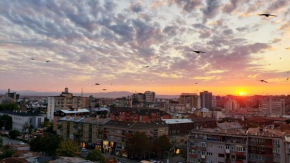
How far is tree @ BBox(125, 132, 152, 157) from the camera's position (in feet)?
104

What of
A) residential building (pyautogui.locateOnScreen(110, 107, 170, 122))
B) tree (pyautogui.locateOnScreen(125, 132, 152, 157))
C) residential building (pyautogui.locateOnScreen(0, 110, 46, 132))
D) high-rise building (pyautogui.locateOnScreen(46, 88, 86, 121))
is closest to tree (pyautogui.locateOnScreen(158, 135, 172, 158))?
tree (pyautogui.locateOnScreen(125, 132, 152, 157))

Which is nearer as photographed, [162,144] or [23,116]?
[162,144]

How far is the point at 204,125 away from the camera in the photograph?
158 ft

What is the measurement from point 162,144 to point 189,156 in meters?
5.56

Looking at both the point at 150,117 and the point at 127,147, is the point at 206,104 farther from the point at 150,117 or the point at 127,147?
the point at 127,147

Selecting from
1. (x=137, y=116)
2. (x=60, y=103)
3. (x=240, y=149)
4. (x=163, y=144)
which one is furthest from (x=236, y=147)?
(x=60, y=103)

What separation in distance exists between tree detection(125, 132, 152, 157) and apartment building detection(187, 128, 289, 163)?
18.4 ft

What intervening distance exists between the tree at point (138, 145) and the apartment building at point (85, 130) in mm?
7750

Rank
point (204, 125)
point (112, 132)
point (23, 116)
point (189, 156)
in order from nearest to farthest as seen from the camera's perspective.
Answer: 1. point (189, 156)
2. point (112, 132)
3. point (204, 125)
4. point (23, 116)

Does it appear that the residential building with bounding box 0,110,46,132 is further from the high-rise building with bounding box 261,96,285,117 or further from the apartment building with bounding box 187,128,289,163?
the high-rise building with bounding box 261,96,285,117

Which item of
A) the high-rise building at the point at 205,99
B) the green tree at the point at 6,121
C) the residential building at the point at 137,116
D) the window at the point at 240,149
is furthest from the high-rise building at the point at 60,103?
the high-rise building at the point at 205,99

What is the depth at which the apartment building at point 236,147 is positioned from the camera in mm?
23922

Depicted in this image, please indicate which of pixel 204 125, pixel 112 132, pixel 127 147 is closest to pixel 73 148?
pixel 127 147

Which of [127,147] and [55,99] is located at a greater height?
[55,99]
